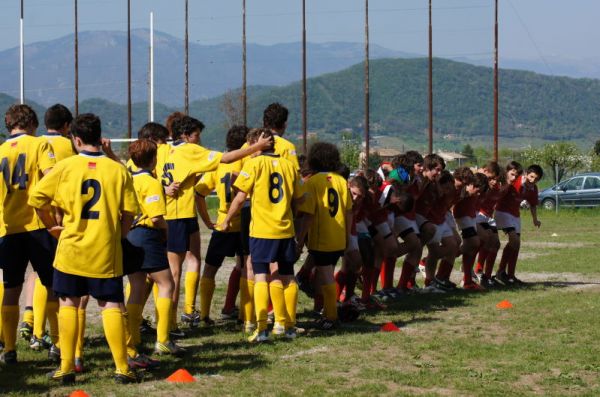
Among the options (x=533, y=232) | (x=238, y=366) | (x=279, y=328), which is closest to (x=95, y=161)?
(x=238, y=366)

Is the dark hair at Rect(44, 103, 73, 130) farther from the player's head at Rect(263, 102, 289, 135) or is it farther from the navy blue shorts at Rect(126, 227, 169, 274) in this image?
the player's head at Rect(263, 102, 289, 135)

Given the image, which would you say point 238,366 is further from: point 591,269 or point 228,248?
point 591,269

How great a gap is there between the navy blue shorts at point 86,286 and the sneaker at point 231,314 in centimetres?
396

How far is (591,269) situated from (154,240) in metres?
10.4

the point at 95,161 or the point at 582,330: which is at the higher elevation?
the point at 95,161

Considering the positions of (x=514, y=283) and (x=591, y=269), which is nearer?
(x=514, y=283)

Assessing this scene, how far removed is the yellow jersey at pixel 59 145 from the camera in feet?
30.5

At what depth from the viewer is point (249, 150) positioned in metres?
9.46

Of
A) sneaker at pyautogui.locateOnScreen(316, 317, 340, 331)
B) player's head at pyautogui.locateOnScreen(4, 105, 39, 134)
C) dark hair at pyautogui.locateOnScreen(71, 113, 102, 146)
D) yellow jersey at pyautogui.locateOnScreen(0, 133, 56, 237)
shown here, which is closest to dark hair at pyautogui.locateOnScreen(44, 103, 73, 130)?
player's head at pyautogui.locateOnScreen(4, 105, 39, 134)

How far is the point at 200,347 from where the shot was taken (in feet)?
31.5

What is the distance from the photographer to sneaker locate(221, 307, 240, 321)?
38.3 feet

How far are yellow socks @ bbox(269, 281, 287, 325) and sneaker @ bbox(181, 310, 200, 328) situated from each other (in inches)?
53.7

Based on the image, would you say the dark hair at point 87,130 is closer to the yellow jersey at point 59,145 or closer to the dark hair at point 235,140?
the yellow jersey at point 59,145

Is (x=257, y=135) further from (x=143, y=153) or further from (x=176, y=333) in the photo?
(x=176, y=333)
